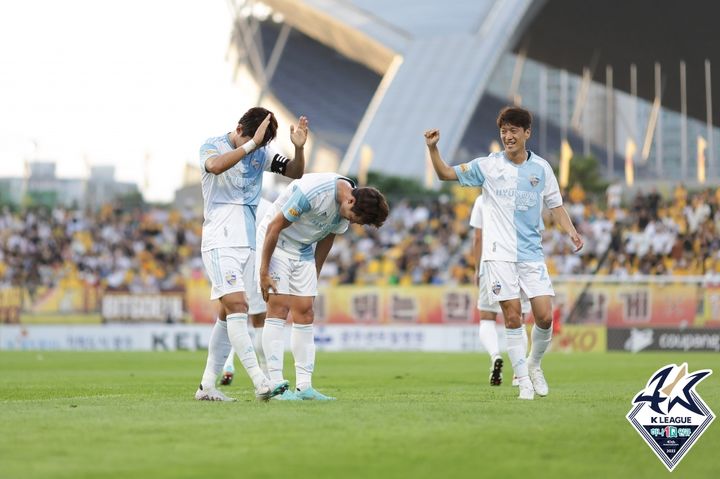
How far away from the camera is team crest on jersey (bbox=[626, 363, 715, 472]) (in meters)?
6.88

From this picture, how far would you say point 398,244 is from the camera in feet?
127

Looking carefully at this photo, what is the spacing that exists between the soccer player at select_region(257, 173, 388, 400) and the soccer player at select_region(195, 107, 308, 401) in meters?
0.24

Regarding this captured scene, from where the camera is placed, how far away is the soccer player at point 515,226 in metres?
11.1

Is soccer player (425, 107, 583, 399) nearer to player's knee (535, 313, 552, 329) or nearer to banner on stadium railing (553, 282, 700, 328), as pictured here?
player's knee (535, 313, 552, 329)

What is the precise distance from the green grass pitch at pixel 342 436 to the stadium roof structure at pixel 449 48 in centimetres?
4823

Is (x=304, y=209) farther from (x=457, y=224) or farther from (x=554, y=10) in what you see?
(x=554, y=10)

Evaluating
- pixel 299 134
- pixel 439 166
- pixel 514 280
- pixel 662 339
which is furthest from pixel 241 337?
pixel 662 339

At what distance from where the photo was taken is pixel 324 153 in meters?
77.9

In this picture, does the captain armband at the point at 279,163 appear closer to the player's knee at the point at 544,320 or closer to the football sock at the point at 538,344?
the player's knee at the point at 544,320

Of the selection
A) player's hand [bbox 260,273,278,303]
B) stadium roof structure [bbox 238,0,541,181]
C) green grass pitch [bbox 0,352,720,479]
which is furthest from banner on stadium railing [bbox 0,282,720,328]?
stadium roof structure [bbox 238,0,541,181]

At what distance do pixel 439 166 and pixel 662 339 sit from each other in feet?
60.3

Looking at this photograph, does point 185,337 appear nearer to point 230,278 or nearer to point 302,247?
point 302,247

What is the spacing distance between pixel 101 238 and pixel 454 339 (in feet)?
52.8

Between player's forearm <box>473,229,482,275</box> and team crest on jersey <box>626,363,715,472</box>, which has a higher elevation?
player's forearm <box>473,229,482,275</box>
